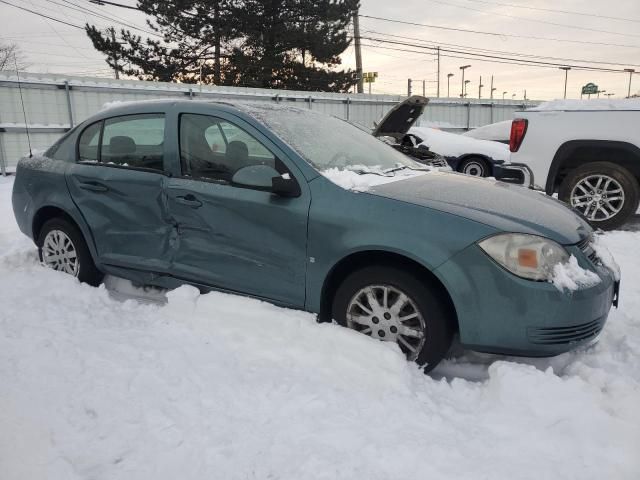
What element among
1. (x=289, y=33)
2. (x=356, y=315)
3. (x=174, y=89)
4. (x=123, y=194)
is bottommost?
(x=356, y=315)

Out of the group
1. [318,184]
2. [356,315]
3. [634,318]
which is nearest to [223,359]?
[356,315]

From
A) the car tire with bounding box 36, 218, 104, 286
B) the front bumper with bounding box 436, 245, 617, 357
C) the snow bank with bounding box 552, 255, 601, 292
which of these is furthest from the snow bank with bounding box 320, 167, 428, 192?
the car tire with bounding box 36, 218, 104, 286

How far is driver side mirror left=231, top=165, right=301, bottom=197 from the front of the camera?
2959 mm

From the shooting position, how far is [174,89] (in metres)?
14.3

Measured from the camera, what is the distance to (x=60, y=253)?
4.18 meters

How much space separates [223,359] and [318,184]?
3.75 feet

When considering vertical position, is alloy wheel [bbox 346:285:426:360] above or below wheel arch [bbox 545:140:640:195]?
below

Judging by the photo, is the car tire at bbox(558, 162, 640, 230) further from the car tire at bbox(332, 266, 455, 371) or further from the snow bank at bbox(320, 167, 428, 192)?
the car tire at bbox(332, 266, 455, 371)

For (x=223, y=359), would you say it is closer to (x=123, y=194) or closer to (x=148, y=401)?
(x=148, y=401)

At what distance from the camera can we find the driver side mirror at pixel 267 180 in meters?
2.96

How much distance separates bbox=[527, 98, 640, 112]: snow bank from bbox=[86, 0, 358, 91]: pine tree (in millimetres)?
22974

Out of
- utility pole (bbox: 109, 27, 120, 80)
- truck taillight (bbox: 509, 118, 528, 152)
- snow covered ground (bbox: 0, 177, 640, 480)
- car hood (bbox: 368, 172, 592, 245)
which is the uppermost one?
utility pole (bbox: 109, 27, 120, 80)

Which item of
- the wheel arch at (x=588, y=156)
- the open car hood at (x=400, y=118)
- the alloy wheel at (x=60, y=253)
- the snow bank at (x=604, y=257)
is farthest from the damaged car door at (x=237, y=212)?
the open car hood at (x=400, y=118)

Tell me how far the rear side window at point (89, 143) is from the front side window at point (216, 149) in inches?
36.9
